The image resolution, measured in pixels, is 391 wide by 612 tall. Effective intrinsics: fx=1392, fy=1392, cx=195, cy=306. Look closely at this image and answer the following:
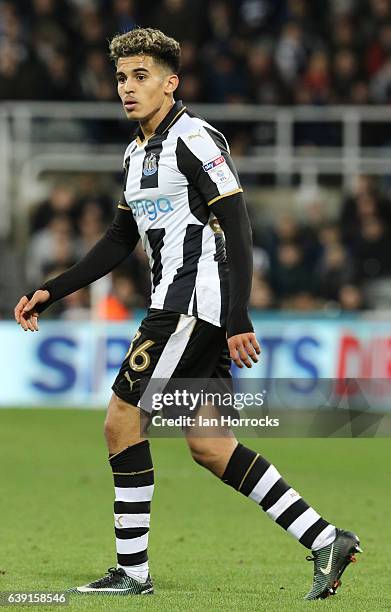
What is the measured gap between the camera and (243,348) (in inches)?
204

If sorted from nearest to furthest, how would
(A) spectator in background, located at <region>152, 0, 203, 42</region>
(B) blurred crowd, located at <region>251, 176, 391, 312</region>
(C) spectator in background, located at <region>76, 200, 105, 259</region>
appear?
(C) spectator in background, located at <region>76, 200, 105, 259</region> < (B) blurred crowd, located at <region>251, 176, 391, 312</region> < (A) spectator in background, located at <region>152, 0, 203, 42</region>

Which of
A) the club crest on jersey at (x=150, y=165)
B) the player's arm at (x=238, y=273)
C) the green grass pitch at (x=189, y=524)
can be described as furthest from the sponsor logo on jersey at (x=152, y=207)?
the green grass pitch at (x=189, y=524)

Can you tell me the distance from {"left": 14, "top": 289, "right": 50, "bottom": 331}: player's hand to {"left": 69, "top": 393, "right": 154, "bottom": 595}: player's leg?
57 cm

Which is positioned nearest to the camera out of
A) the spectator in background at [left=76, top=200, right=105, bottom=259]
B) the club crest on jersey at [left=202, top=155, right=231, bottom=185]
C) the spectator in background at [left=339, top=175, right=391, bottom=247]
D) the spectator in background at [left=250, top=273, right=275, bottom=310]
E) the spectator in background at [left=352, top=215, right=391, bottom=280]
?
the club crest on jersey at [left=202, top=155, right=231, bottom=185]

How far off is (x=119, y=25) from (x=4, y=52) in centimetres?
166

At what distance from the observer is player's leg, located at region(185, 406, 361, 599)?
5414 millimetres

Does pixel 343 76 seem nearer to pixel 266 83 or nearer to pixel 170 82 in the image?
pixel 266 83

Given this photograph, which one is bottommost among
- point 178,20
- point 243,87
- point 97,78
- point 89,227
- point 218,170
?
point 89,227

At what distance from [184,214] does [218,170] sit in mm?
245

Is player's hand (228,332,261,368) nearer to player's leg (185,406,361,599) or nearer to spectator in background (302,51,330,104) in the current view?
player's leg (185,406,361,599)

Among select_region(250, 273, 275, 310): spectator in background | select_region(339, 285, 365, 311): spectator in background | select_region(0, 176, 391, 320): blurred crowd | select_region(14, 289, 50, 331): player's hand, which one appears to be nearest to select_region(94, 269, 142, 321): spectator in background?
select_region(0, 176, 391, 320): blurred crowd

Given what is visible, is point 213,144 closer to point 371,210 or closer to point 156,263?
point 156,263

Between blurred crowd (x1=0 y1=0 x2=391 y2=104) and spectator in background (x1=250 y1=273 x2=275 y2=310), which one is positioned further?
blurred crowd (x1=0 y1=0 x2=391 y2=104)

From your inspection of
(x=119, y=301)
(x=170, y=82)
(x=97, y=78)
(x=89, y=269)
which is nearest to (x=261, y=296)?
(x=119, y=301)
